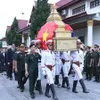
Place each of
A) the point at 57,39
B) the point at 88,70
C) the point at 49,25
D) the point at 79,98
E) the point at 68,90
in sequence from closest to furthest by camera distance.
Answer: the point at 79,98 < the point at 57,39 < the point at 68,90 < the point at 49,25 < the point at 88,70

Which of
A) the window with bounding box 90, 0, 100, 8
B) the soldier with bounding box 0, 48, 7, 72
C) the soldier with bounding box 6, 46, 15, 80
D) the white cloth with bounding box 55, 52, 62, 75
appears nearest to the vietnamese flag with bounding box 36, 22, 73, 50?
the white cloth with bounding box 55, 52, 62, 75

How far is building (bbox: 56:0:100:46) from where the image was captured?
1784 centimetres

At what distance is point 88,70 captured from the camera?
13391 mm

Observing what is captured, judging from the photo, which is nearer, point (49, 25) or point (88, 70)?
point (49, 25)

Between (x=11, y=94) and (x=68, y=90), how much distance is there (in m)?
2.13

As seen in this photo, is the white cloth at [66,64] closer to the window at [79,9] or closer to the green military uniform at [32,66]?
the green military uniform at [32,66]

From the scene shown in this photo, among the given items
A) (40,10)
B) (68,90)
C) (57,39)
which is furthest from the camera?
(40,10)

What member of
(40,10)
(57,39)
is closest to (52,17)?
(57,39)

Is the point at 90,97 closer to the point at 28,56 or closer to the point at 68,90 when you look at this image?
the point at 68,90

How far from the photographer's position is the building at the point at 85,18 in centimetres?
1784

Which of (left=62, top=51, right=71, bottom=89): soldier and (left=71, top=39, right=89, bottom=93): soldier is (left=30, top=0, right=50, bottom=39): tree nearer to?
(left=62, top=51, right=71, bottom=89): soldier

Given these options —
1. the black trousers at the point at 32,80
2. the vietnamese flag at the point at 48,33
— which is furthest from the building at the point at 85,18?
the black trousers at the point at 32,80

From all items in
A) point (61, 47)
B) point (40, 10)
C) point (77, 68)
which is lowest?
point (77, 68)

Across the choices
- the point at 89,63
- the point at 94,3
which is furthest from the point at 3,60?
the point at 94,3
